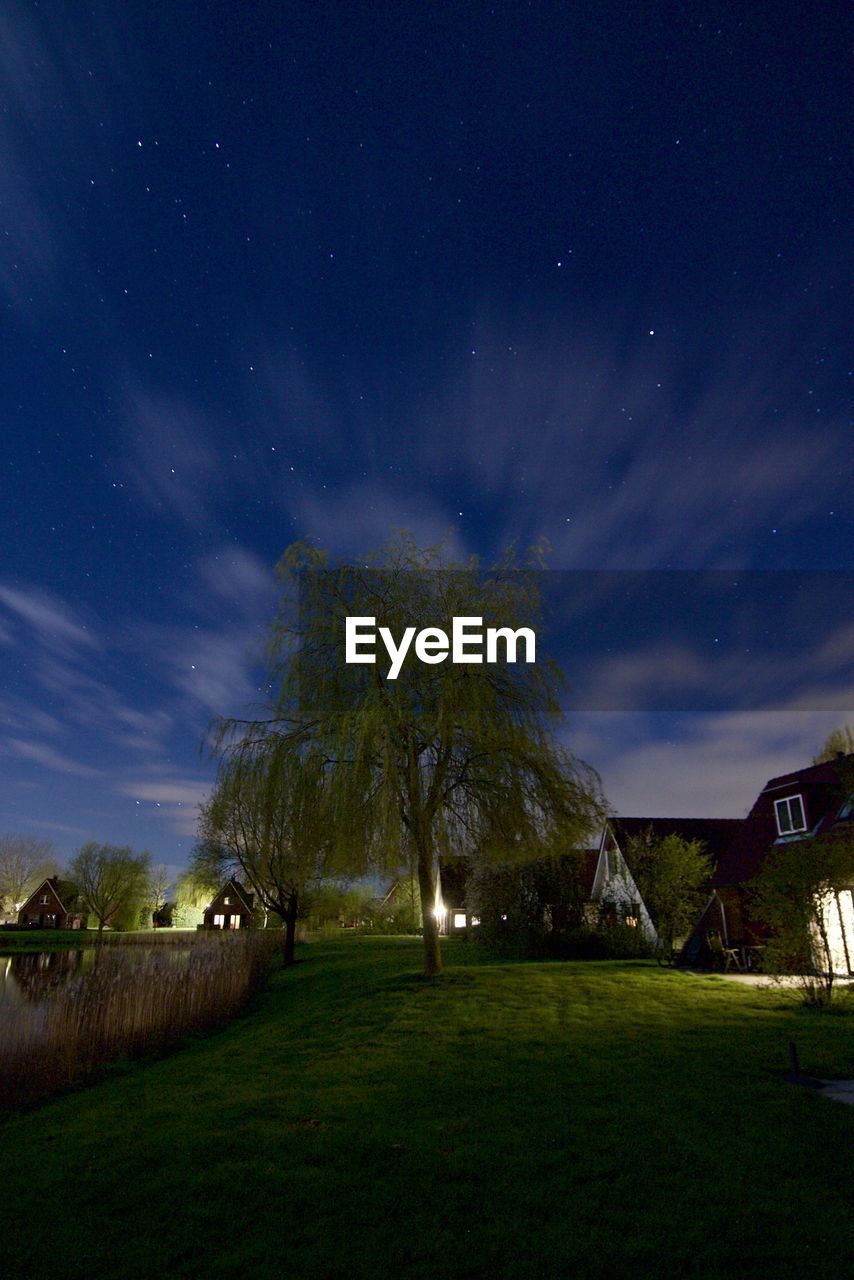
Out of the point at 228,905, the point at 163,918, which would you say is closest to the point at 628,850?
the point at 228,905

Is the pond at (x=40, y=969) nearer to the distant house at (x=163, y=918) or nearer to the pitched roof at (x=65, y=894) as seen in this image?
the pitched roof at (x=65, y=894)

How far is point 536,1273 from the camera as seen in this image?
4078 mm

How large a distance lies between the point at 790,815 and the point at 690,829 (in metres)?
10.0

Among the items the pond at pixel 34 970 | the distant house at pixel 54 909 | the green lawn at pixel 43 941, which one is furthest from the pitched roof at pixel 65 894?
the pond at pixel 34 970

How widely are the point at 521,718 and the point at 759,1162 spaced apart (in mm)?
11107

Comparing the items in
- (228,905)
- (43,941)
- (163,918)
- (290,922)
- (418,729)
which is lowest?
(43,941)

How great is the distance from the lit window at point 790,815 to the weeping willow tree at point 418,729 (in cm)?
788

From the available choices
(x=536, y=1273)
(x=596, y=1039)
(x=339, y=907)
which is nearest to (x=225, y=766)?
(x=596, y=1039)

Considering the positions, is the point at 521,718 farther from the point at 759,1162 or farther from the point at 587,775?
the point at 759,1162

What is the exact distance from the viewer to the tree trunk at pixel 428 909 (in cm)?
1581

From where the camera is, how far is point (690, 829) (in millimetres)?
30531

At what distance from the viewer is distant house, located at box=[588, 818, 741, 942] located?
27.3 metres

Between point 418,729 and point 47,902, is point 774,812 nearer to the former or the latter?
point 418,729

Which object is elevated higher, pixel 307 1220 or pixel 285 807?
pixel 285 807
